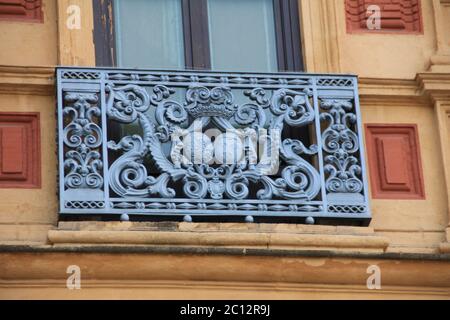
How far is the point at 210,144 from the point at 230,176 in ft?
0.85

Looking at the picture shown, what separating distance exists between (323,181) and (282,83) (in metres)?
0.76

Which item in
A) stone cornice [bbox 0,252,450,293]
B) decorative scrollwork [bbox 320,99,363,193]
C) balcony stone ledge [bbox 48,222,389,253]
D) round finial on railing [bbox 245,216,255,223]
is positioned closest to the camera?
stone cornice [bbox 0,252,450,293]

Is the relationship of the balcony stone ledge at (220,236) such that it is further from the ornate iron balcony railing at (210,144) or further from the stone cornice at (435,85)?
the stone cornice at (435,85)

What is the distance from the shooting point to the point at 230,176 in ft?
49.0

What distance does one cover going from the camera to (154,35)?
622 inches

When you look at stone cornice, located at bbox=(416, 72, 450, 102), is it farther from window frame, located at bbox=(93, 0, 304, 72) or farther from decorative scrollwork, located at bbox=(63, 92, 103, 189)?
decorative scrollwork, located at bbox=(63, 92, 103, 189)

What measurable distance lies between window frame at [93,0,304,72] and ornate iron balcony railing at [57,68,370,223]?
0.36 m

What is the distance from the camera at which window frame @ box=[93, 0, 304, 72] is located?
51.3ft

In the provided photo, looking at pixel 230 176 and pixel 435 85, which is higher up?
pixel 435 85

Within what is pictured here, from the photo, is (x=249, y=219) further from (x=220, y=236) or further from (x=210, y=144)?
(x=210, y=144)

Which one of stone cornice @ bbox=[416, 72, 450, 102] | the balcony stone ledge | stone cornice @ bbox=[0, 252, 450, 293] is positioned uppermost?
stone cornice @ bbox=[416, 72, 450, 102]

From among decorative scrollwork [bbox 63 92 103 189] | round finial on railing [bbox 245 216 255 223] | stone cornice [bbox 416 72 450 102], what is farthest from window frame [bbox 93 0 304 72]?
round finial on railing [bbox 245 216 255 223]

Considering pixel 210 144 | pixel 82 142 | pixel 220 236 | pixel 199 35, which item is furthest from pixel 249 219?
pixel 199 35
